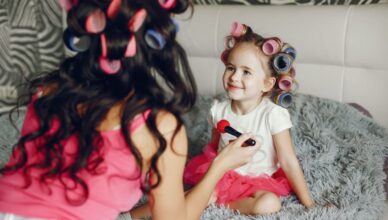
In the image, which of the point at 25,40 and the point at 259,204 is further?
the point at 25,40

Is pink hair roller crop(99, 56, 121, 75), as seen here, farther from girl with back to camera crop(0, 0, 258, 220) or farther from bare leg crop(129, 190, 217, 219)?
bare leg crop(129, 190, 217, 219)

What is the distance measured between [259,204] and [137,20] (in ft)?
2.37

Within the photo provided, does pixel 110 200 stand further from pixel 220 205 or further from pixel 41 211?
pixel 220 205

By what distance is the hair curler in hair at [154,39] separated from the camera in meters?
0.90

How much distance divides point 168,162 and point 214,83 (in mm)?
1312

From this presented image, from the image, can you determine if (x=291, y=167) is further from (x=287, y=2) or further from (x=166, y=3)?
(x=287, y=2)

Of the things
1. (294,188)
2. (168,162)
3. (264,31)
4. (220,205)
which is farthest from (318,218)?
(264,31)

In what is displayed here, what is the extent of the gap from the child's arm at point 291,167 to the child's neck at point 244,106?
0.13 m

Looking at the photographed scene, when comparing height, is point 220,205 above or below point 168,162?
below

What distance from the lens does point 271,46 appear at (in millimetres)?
1424

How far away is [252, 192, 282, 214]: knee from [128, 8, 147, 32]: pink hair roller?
71 centimetres

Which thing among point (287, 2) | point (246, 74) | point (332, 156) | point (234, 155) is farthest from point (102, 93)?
point (287, 2)

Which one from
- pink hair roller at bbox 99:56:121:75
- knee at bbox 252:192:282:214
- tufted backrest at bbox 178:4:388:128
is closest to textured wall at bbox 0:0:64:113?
tufted backrest at bbox 178:4:388:128

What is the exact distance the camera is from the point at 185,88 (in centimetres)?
98
